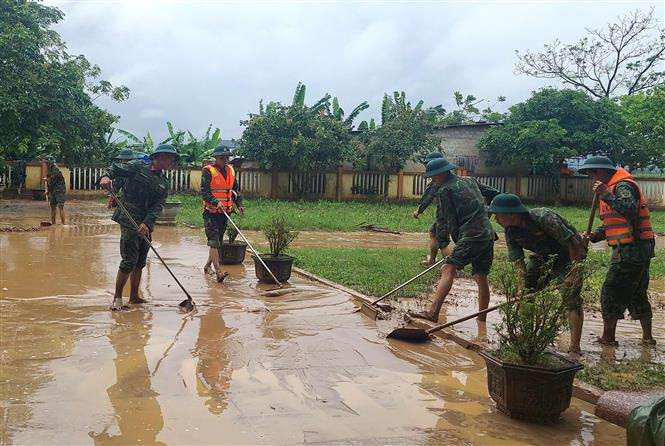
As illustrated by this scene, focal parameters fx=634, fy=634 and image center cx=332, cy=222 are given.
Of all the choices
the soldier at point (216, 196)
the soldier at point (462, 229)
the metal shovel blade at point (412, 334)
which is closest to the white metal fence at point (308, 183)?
the soldier at point (216, 196)

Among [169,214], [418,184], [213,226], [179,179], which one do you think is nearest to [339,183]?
[418,184]

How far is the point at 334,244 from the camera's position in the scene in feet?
43.0

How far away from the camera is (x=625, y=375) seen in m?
4.86

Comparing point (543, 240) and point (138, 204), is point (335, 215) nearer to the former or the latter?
point (138, 204)

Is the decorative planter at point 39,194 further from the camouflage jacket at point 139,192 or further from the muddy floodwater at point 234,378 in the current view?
the camouflage jacket at point 139,192

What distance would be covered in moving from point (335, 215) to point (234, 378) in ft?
48.1

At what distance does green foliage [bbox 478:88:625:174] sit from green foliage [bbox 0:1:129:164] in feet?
49.5

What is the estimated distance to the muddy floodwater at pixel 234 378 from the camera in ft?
12.1

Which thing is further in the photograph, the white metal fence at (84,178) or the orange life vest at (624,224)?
the white metal fence at (84,178)

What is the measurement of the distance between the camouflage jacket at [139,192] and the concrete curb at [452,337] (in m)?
2.43

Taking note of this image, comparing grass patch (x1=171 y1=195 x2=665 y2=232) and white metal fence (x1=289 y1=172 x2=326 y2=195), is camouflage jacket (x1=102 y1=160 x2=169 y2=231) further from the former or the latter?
white metal fence (x1=289 y1=172 x2=326 y2=195)

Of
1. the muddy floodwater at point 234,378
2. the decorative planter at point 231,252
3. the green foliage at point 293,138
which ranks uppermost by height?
the green foliage at point 293,138

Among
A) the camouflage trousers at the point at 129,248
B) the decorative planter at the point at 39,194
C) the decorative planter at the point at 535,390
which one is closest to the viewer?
the decorative planter at the point at 535,390

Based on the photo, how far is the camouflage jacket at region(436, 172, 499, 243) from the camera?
6359 millimetres
